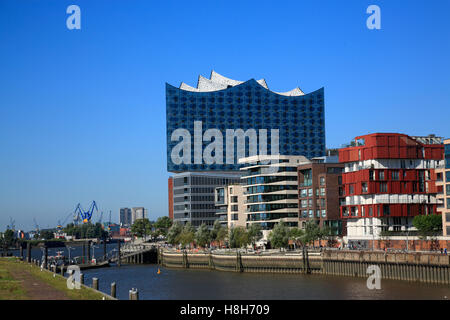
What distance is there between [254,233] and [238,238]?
5.23 meters

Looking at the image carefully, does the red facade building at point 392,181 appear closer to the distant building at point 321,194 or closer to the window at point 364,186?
the window at point 364,186

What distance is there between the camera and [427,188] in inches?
5517

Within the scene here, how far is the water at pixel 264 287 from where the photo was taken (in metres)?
87.9

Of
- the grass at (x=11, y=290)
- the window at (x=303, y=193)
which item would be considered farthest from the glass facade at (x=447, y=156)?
the grass at (x=11, y=290)

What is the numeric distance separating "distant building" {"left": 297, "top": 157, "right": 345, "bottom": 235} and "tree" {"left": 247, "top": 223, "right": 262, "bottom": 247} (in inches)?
428

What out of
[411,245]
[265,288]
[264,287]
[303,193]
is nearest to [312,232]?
[303,193]

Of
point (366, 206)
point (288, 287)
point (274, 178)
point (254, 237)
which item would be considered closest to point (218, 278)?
point (288, 287)

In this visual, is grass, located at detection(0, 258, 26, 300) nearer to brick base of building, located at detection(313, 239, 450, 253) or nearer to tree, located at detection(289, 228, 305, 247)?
brick base of building, located at detection(313, 239, 450, 253)

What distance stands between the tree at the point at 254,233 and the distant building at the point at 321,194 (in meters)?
10.9

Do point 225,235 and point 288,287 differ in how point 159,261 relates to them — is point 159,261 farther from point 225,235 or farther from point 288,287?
point 288,287

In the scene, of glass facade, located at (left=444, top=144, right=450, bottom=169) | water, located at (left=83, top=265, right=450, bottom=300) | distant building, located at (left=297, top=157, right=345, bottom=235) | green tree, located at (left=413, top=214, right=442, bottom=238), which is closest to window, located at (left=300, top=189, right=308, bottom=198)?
distant building, located at (left=297, top=157, right=345, bottom=235)

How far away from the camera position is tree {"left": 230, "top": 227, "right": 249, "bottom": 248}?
532 feet
